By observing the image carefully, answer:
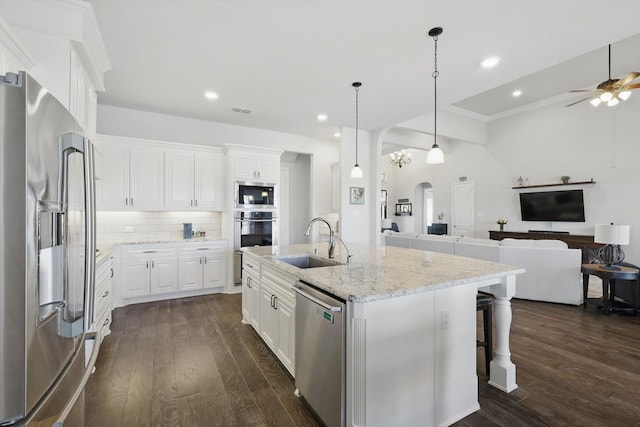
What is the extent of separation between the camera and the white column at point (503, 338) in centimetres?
215

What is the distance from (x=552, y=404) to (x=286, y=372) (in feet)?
6.41

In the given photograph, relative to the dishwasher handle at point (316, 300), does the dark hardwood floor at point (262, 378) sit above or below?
below

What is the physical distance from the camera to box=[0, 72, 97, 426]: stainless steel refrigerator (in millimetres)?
829

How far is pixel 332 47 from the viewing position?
284 cm

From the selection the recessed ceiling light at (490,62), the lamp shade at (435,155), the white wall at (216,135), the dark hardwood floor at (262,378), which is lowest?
the dark hardwood floor at (262,378)

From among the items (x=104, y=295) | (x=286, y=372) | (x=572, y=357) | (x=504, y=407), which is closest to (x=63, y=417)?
(x=286, y=372)

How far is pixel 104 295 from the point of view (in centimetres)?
292

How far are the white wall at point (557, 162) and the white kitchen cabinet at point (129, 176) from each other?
4.06 metres

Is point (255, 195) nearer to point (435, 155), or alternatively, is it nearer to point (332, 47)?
point (332, 47)

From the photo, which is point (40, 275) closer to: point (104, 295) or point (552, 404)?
point (104, 295)

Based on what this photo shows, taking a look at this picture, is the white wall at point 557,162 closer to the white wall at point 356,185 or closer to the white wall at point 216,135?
the white wall at point 356,185

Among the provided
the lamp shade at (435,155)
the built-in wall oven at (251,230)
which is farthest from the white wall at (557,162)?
the lamp shade at (435,155)

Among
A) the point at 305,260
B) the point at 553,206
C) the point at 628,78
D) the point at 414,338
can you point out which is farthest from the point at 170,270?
the point at 553,206

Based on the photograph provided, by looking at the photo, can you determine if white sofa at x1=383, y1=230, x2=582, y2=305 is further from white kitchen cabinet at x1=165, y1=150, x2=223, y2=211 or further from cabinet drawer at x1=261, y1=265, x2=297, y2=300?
white kitchen cabinet at x1=165, y1=150, x2=223, y2=211
